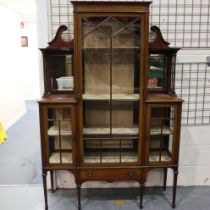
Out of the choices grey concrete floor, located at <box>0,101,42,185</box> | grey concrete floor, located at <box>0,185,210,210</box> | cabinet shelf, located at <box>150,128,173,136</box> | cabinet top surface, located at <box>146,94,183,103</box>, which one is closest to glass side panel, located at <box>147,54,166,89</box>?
cabinet top surface, located at <box>146,94,183,103</box>

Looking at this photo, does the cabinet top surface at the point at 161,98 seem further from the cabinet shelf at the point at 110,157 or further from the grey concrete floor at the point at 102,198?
the grey concrete floor at the point at 102,198

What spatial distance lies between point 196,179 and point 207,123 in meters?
0.62

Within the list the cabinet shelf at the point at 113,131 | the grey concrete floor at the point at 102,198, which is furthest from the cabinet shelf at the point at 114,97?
the grey concrete floor at the point at 102,198

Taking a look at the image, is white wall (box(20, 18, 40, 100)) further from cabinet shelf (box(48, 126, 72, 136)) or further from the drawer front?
the drawer front

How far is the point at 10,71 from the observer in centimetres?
494

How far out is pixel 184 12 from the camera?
2.25m

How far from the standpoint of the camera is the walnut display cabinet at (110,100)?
73.3 inches

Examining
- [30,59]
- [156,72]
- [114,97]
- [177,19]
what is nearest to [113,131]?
[114,97]

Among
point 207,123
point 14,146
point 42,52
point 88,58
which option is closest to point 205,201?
point 207,123

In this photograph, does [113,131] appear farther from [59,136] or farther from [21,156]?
[21,156]

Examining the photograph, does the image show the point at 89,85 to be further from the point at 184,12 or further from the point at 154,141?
the point at 184,12

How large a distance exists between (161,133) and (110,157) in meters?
0.50

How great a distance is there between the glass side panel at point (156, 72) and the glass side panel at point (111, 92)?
0.24m

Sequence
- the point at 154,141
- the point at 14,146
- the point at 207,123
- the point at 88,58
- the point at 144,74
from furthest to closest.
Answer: the point at 14,146
the point at 207,123
the point at 154,141
the point at 88,58
the point at 144,74
